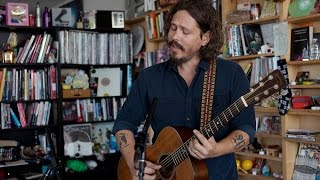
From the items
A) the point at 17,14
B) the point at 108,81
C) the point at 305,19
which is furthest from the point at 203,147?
the point at 108,81

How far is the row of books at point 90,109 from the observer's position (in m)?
4.28

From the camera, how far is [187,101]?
1709mm

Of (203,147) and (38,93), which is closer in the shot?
(203,147)

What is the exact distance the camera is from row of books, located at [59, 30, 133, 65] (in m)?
4.20

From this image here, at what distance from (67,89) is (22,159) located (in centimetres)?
81

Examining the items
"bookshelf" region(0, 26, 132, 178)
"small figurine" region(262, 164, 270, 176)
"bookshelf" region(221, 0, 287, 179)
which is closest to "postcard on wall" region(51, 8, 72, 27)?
"bookshelf" region(0, 26, 132, 178)

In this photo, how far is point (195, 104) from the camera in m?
1.70

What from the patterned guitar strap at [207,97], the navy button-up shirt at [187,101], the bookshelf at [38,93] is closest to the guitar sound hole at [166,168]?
the navy button-up shirt at [187,101]

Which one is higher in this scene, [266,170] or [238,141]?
[238,141]

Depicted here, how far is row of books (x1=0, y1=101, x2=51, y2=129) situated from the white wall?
4.06ft

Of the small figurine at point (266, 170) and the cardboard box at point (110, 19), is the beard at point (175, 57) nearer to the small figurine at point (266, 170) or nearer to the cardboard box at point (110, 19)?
the small figurine at point (266, 170)

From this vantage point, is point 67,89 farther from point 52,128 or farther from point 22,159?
point 22,159

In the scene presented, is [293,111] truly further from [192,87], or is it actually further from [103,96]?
[103,96]

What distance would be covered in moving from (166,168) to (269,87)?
60 cm
